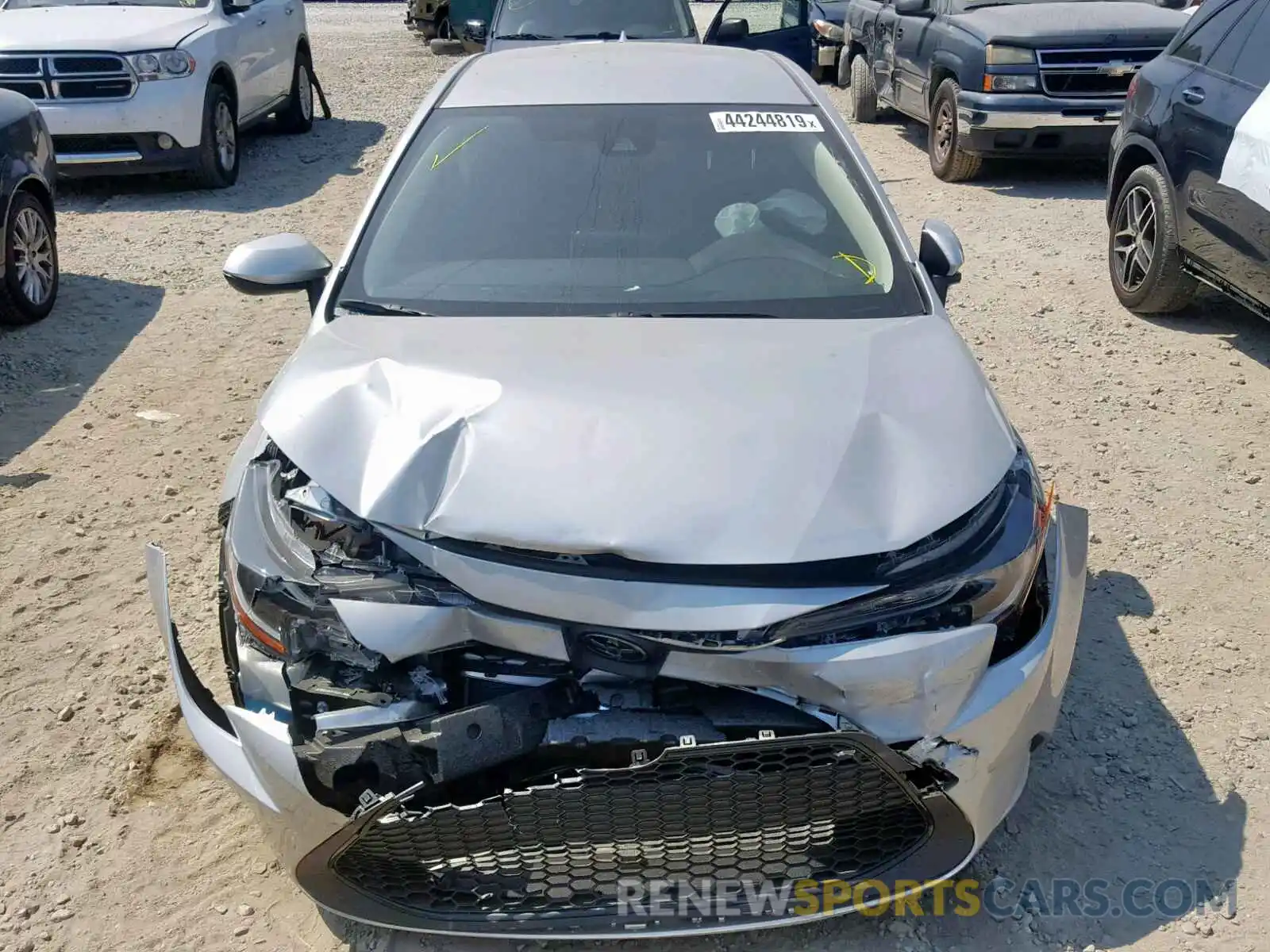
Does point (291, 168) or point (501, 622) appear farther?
point (291, 168)

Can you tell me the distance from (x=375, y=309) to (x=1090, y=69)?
7512mm

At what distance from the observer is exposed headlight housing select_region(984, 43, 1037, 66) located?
8.84 m

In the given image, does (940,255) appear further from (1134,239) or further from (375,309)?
(1134,239)

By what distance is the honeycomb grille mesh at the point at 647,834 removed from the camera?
7.09ft

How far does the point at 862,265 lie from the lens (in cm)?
333

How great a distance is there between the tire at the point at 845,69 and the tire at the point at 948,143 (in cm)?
420

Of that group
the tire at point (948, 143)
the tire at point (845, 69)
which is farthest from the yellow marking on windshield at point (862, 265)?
the tire at point (845, 69)

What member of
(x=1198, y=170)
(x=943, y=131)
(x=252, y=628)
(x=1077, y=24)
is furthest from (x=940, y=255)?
(x=943, y=131)

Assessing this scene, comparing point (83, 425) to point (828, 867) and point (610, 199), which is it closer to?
point (610, 199)

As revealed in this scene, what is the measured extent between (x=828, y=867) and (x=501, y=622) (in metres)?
0.83

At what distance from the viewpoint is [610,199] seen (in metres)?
3.48

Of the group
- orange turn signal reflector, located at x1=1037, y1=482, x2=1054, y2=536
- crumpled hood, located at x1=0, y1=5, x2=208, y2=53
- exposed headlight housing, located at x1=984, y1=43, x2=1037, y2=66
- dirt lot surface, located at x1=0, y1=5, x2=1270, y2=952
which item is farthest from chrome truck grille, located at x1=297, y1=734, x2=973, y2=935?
crumpled hood, located at x1=0, y1=5, x2=208, y2=53

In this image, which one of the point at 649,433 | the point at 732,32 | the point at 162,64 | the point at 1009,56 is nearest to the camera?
the point at 649,433

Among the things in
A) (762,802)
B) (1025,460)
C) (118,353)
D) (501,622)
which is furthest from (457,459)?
(118,353)
